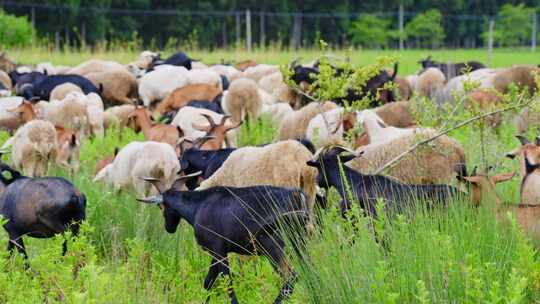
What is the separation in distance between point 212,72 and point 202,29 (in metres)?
36.6

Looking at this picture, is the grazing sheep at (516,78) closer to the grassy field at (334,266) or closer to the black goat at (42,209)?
the grassy field at (334,266)

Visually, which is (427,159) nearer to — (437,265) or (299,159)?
(299,159)

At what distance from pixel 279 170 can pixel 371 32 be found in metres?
47.0

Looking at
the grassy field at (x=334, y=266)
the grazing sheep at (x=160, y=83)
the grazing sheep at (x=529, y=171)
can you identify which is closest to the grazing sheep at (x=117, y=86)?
the grazing sheep at (x=160, y=83)

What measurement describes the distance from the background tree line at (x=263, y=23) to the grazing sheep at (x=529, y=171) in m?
38.3

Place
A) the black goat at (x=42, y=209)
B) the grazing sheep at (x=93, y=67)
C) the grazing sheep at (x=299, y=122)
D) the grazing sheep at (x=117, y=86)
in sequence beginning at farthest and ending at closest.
A: the grazing sheep at (x=93, y=67) < the grazing sheep at (x=117, y=86) < the grazing sheep at (x=299, y=122) < the black goat at (x=42, y=209)

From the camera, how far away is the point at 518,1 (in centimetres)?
7175

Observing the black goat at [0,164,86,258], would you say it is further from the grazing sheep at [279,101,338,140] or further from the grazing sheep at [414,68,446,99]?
the grazing sheep at [414,68,446,99]

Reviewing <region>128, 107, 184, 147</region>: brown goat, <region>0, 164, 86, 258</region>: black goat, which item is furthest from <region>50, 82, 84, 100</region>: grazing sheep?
<region>0, 164, 86, 258</region>: black goat

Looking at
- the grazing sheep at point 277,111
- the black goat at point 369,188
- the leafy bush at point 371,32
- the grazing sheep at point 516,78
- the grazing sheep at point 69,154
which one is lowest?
the grazing sheep at point 69,154

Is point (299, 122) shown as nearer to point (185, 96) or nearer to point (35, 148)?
point (35, 148)

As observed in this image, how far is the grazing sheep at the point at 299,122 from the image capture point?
1404cm

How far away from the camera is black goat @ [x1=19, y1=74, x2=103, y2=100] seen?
66.0ft

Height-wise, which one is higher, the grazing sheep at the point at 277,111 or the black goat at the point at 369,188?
the black goat at the point at 369,188
